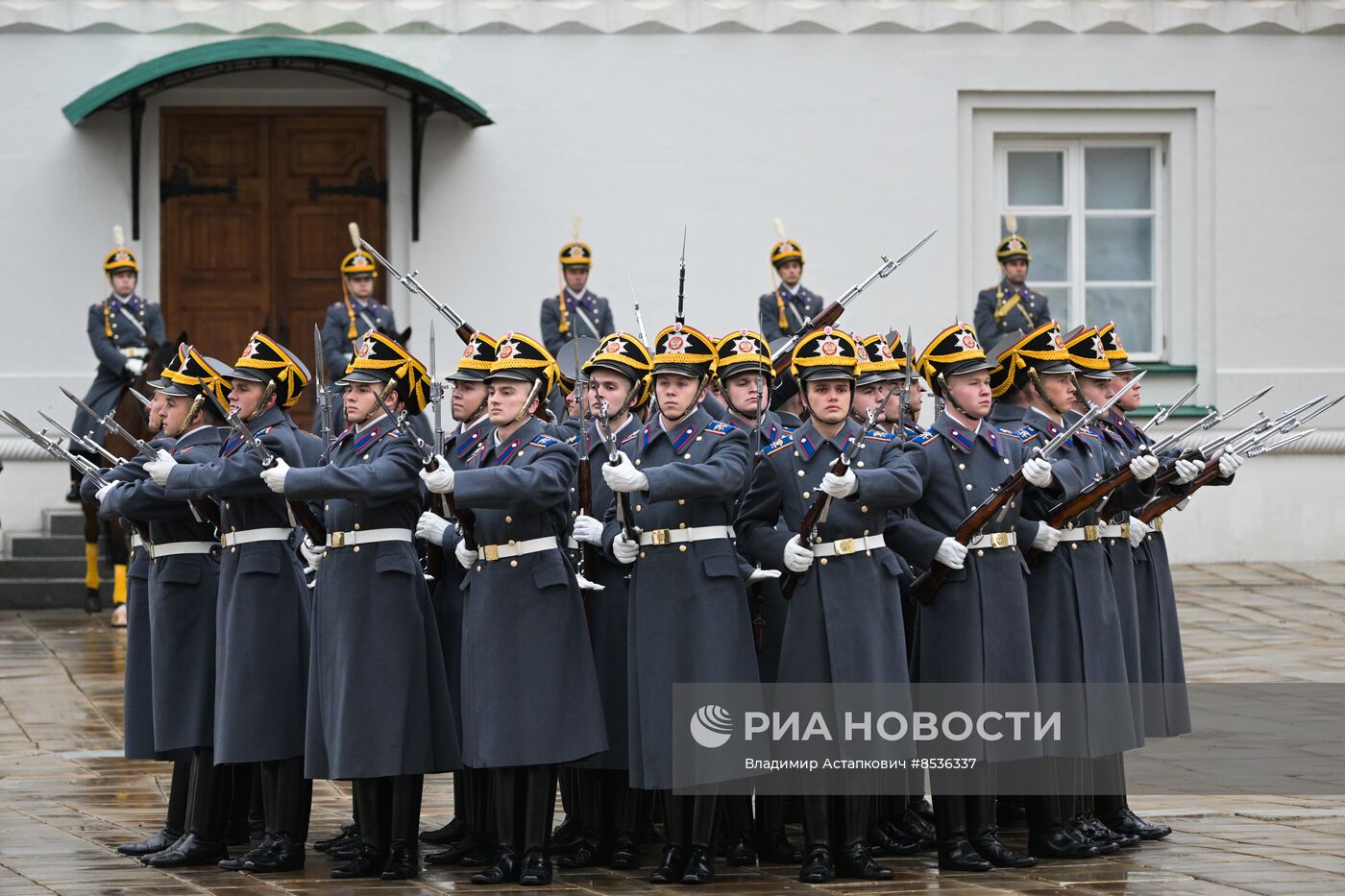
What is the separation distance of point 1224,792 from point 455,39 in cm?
962

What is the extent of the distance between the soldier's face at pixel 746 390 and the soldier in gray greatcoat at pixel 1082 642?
1.04 m

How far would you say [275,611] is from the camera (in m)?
8.09

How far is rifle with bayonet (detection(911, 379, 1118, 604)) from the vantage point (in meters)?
7.88

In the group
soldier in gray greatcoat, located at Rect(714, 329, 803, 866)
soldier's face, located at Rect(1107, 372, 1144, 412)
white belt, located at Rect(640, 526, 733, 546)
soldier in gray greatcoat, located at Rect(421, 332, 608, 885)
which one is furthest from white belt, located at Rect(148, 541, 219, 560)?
soldier's face, located at Rect(1107, 372, 1144, 412)

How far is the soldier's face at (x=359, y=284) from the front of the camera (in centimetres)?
1571

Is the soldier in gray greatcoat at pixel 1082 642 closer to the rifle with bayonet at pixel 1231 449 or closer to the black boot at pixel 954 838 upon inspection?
the rifle with bayonet at pixel 1231 449

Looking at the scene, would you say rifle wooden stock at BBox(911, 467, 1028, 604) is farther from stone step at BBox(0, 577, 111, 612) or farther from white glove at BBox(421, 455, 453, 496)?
stone step at BBox(0, 577, 111, 612)

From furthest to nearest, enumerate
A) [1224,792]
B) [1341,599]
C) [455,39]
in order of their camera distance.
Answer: [455,39] → [1341,599] → [1224,792]

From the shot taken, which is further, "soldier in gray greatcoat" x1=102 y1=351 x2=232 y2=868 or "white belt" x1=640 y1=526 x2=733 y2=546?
"soldier in gray greatcoat" x1=102 y1=351 x2=232 y2=868

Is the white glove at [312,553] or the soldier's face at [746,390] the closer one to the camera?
the white glove at [312,553]

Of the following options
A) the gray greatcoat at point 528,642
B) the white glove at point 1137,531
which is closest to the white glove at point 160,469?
the gray greatcoat at point 528,642

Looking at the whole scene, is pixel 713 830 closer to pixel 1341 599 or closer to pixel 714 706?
pixel 714 706

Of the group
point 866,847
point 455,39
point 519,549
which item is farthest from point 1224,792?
point 455,39

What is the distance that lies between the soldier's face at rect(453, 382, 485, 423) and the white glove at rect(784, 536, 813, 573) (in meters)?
1.33
